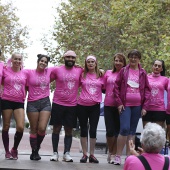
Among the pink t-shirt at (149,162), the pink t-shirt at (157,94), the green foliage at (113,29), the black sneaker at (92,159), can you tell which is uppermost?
the green foliage at (113,29)

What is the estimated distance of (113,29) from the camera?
34312 mm

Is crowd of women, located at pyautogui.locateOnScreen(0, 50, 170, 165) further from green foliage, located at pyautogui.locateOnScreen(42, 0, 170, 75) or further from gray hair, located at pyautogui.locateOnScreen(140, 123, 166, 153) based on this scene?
green foliage, located at pyautogui.locateOnScreen(42, 0, 170, 75)

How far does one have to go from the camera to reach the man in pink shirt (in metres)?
12.1

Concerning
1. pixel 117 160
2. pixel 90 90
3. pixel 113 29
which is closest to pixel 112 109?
pixel 90 90

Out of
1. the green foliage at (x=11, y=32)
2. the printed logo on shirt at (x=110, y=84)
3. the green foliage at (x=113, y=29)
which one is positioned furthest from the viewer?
the green foliage at (x=11, y=32)

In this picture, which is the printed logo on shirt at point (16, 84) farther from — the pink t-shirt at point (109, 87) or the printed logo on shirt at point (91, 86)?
the pink t-shirt at point (109, 87)

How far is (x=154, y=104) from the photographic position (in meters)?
12.2

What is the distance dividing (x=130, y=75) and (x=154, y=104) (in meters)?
0.84

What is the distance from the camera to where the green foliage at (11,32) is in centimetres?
4609

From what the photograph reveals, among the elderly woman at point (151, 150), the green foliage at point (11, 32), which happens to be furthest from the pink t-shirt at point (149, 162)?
the green foliage at point (11, 32)

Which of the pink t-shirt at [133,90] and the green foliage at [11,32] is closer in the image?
the pink t-shirt at [133,90]

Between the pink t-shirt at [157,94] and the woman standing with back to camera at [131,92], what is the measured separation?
311 millimetres

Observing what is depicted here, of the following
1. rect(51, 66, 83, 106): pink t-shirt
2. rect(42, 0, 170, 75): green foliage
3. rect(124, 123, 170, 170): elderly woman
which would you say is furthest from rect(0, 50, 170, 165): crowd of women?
rect(42, 0, 170, 75): green foliage

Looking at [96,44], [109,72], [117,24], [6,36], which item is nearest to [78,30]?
[96,44]
